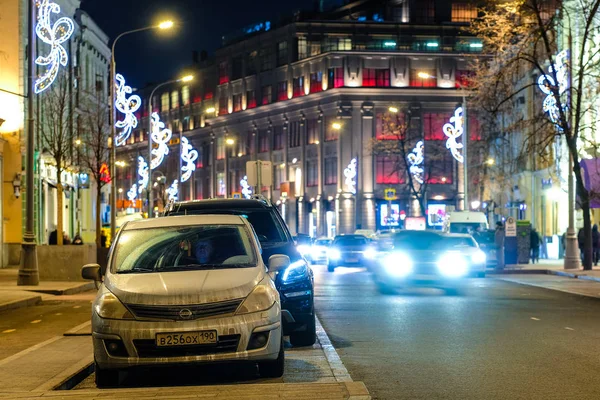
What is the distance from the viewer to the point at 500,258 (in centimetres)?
3988

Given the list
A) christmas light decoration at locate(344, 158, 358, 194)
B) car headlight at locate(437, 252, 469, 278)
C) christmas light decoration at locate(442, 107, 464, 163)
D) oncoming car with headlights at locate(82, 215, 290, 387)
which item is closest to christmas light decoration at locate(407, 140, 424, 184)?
christmas light decoration at locate(344, 158, 358, 194)

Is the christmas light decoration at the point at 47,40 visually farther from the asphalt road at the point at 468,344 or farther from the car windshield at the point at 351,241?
the asphalt road at the point at 468,344

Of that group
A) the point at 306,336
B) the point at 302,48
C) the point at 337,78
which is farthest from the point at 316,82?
the point at 306,336

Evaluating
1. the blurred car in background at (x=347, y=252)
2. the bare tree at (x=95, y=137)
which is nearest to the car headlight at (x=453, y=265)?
the blurred car in background at (x=347, y=252)

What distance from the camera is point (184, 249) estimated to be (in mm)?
10977

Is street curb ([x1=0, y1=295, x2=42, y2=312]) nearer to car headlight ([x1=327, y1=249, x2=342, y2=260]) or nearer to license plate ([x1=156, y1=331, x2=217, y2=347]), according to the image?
license plate ([x1=156, y1=331, x2=217, y2=347])

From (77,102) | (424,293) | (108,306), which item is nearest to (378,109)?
(77,102)

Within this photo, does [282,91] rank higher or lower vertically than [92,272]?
higher

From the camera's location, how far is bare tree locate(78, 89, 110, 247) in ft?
145

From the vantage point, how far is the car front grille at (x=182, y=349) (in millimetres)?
9641

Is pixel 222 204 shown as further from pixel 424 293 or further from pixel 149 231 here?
pixel 424 293

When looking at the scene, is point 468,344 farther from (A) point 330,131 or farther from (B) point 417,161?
(A) point 330,131

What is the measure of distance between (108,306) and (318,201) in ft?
265

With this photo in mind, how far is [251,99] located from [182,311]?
90977mm
